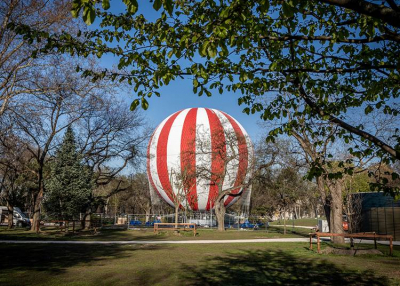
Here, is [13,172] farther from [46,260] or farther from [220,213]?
[46,260]

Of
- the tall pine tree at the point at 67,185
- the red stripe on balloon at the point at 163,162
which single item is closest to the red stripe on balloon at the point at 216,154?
the red stripe on balloon at the point at 163,162

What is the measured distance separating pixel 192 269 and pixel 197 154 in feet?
79.1

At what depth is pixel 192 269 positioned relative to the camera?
29.2ft

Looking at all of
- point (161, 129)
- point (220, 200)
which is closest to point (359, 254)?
point (220, 200)

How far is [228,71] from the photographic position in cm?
616

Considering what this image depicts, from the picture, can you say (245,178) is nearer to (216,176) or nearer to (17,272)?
(216,176)

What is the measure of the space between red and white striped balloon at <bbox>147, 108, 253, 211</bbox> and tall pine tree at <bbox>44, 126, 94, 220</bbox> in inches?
268

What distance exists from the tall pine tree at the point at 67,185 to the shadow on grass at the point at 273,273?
18578mm

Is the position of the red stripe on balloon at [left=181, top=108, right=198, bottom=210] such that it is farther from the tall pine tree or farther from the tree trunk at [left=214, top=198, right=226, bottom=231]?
the tall pine tree

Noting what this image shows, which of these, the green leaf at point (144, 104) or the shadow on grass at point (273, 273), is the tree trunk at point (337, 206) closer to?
the shadow on grass at point (273, 273)

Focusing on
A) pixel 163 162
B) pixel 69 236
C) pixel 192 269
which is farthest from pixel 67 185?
pixel 192 269

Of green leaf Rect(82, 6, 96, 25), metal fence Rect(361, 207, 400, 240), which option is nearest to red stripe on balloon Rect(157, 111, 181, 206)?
metal fence Rect(361, 207, 400, 240)

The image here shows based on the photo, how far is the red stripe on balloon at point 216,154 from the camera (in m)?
30.7

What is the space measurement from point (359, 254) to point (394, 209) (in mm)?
12498
